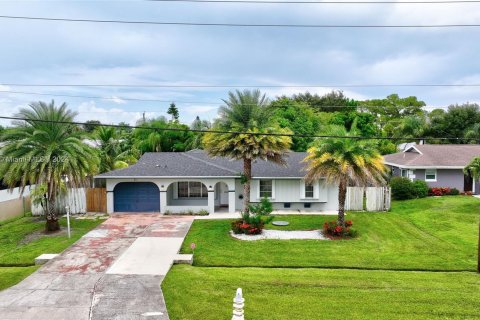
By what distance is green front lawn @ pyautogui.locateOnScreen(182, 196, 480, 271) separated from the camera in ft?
48.4

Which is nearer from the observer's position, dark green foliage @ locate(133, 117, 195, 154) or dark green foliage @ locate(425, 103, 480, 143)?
dark green foliage @ locate(133, 117, 195, 154)

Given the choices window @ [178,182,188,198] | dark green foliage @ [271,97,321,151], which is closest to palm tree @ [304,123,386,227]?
window @ [178,182,188,198]

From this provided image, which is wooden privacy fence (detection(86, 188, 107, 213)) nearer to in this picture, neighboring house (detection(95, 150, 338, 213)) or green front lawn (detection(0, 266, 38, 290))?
neighboring house (detection(95, 150, 338, 213))

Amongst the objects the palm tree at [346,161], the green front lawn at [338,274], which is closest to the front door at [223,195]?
the green front lawn at [338,274]

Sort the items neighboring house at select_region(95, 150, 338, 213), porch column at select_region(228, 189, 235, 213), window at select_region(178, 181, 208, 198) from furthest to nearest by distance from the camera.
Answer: window at select_region(178, 181, 208, 198)
porch column at select_region(228, 189, 235, 213)
neighboring house at select_region(95, 150, 338, 213)

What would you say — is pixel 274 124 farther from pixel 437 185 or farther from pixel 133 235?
pixel 437 185

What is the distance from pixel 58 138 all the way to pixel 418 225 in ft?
65.2

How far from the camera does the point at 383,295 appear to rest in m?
11.3

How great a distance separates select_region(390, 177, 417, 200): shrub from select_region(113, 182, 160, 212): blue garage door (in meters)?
17.2

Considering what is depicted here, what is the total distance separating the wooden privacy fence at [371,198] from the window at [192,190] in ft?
32.7

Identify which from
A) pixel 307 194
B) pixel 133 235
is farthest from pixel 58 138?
pixel 307 194

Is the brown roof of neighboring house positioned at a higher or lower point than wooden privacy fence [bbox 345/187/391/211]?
higher

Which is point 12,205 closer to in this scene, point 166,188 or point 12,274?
point 166,188

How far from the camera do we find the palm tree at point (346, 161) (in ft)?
58.2
